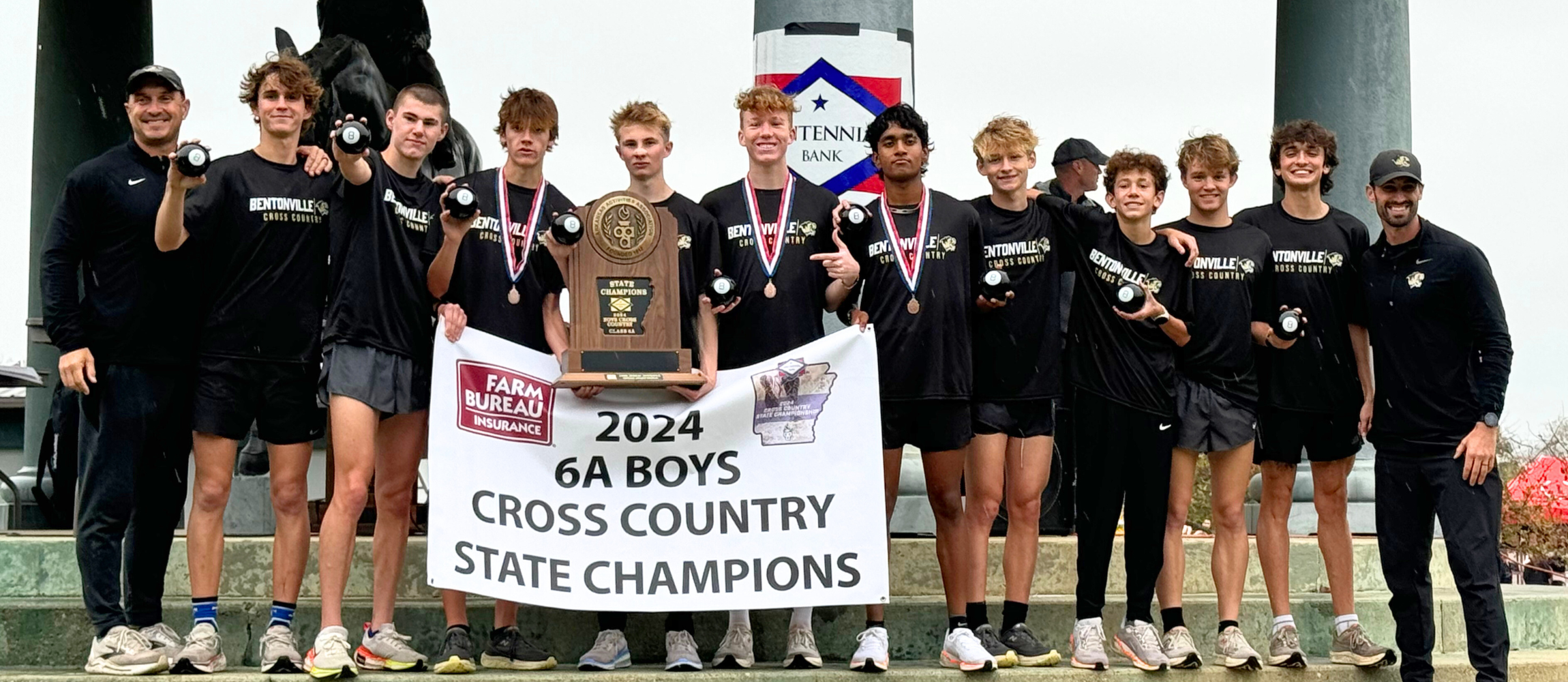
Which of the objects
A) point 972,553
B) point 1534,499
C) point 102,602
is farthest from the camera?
point 1534,499

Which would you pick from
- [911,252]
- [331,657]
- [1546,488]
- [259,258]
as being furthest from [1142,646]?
[1546,488]

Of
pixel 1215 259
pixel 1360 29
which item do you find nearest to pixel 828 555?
pixel 1215 259

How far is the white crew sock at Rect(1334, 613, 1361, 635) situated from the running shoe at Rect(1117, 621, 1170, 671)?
3.22 feet

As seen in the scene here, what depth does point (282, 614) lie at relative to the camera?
764 centimetres

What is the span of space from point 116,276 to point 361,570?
74.9 inches

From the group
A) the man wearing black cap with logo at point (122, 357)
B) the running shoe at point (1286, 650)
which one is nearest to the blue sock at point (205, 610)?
the man wearing black cap with logo at point (122, 357)

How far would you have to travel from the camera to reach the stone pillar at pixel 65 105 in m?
16.0

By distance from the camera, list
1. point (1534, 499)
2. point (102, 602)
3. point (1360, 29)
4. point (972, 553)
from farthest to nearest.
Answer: point (1534, 499) → point (1360, 29) → point (972, 553) → point (102, 602)

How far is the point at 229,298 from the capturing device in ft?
25.3

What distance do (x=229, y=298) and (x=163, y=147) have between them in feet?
2.34

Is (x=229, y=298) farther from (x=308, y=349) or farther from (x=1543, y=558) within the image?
(x=1543, y=558)

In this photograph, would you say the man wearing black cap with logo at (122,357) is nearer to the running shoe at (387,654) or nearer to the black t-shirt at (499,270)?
the running shoe at (387,654)

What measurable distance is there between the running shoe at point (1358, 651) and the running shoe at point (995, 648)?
5.52 feet

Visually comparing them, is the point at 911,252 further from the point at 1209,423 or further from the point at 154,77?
the point at 154,77
